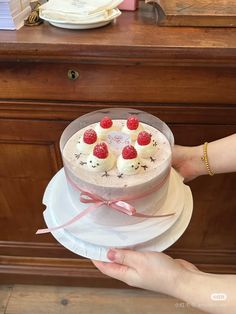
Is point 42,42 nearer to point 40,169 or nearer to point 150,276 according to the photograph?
point 40,169

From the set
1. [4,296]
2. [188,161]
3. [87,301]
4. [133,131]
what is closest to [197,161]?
[188,161]

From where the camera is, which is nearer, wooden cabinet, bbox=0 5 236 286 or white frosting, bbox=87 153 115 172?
white frosting, bbox=87 153 115 172

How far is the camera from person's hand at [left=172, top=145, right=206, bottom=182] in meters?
0.76

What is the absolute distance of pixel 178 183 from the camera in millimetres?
666

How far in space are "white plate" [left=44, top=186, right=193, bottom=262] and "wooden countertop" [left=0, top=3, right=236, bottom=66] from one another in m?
0.30

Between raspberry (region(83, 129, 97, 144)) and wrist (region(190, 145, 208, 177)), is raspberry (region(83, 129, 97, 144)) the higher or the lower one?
the higher one

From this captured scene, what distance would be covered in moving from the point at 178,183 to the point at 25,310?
78cm

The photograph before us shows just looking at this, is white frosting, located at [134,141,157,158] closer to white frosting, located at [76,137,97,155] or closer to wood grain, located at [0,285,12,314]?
white frosting, located at [76,137,97,155]

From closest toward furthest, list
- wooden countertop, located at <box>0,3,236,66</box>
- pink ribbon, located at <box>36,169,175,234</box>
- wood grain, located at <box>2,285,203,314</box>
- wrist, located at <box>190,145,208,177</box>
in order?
pink ribbon, located at <box>36,169,175,234</box>
wooden countertop, located at <box>0,3,236,66</box>
wrist, located at <box>190,145,208,177</box>
wood grain, located at <box>2,285,203,314</box>

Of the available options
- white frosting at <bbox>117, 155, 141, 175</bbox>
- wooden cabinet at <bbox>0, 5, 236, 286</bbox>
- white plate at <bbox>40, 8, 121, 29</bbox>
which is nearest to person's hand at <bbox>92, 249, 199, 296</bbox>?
white frosting at <bbox>117, 155, 141, 175</bbox>

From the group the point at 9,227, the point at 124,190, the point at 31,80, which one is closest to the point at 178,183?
the point at 124,190

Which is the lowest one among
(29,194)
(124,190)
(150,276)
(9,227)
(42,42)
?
(9,227)

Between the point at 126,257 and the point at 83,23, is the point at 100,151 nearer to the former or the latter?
the point at 126,257

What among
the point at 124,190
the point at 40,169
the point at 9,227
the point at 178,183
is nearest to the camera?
the point at 124,190
